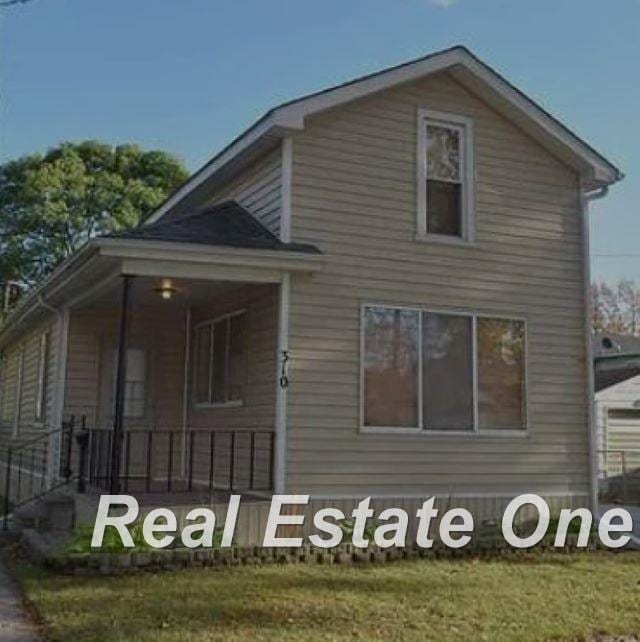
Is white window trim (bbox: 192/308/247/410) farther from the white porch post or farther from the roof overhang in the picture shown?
the roof overhang

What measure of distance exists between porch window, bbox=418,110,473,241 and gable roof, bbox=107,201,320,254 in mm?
1994

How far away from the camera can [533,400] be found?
454 inches

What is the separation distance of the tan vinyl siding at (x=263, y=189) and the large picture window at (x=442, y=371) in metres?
1.68

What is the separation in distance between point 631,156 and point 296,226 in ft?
28.6

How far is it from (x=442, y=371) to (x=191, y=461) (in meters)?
3.31

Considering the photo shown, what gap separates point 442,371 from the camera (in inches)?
433

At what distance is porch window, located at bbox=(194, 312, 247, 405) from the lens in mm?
11477

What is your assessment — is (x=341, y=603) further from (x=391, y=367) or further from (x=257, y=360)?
(x=257, y=360)

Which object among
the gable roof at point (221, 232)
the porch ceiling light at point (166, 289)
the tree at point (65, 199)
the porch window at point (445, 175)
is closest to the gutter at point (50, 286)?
the gable roof at point (221, 232)

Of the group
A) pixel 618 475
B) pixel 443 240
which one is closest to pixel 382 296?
pixel 443 240

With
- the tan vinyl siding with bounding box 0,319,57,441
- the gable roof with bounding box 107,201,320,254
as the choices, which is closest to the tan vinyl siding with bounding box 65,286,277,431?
the tan vinyl siding with bounding box 0,319,57,441

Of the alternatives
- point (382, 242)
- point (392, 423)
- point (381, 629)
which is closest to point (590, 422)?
point (392, 423)

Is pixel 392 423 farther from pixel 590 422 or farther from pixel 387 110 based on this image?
pixel 387 110

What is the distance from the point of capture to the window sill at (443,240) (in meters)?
11.2
